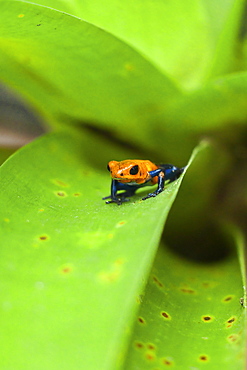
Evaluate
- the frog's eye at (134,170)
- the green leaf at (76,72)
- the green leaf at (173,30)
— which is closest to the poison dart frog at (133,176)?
the frog's eye at (134,170)

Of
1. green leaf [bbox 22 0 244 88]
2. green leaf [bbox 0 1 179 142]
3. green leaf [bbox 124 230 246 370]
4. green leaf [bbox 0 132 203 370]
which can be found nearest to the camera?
green leaf [bbox 0 132 203 370]

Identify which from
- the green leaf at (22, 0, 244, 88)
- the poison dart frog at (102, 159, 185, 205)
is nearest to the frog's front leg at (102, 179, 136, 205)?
the poison dart frog at (102, 159, 185, 205)

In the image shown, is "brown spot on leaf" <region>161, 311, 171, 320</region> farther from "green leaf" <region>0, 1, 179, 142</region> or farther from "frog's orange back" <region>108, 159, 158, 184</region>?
"green leaf" <region>0, 1, 179, 142</region>

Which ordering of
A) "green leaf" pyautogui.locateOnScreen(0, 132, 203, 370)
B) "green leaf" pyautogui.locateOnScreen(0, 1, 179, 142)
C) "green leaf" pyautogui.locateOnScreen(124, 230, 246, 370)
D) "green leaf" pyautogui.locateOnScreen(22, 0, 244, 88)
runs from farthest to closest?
"green leaf" pyautogui.locateOnScreen(22, 0, 244, 88), "green leaf" pyautogui.locateOnScreen(0, 1, 179, 142), "green leaf" pyautogui.locateOnScreen(124, 230, 246, 370), "green leaf" pyautogui.locateOnScreen(0, 132, 203, 370)

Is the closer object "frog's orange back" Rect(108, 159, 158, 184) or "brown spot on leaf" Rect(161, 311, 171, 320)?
"brown spot on leaf" Rect(161, 311, 171, 320)

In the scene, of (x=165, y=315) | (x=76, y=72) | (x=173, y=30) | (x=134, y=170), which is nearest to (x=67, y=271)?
(x=165, y=315)

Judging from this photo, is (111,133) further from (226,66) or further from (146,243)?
(146,243)

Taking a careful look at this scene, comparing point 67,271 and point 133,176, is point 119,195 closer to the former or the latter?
point 133,176

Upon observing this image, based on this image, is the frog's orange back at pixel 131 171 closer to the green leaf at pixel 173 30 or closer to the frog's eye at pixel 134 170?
the frog's eye at pixel 134 170
